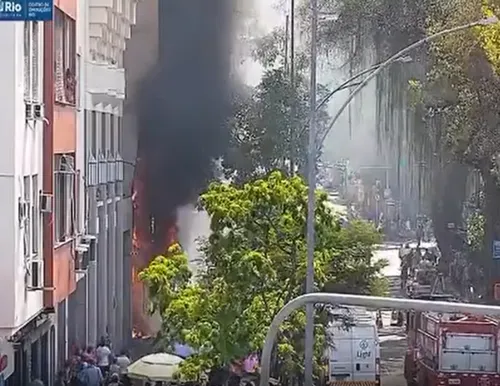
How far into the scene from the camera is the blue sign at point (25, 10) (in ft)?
48.3

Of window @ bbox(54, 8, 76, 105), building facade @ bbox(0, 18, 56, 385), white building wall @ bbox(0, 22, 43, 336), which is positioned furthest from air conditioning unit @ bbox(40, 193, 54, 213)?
window @ bbox(54, 8, 76, 105)

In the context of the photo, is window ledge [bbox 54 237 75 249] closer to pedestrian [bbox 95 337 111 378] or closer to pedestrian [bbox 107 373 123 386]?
pedestrian [bbox 107 373 123 386]

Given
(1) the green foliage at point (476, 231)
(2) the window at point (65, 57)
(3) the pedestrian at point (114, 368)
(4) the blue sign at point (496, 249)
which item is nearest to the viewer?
(2) the window at point (65, 57)

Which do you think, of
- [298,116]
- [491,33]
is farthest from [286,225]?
[298,116]

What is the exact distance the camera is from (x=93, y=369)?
21844 millimetres

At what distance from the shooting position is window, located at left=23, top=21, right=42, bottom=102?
18.3 meters

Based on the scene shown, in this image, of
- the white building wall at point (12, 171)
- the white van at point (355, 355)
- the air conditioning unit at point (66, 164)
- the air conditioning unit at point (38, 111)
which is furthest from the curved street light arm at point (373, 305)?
the white van at point (355, 355)

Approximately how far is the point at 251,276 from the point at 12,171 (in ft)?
14.9

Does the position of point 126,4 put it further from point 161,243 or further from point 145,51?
point 161,243

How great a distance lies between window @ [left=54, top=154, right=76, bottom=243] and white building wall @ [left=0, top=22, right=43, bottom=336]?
3137 mm

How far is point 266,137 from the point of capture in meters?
40.6

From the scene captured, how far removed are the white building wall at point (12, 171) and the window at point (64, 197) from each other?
3.14 m

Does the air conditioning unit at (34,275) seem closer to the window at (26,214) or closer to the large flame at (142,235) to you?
the window at (26,214)

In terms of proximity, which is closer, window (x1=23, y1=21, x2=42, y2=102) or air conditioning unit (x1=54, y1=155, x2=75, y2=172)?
window (x1=23, y1=21, x2=42, y2=102)
